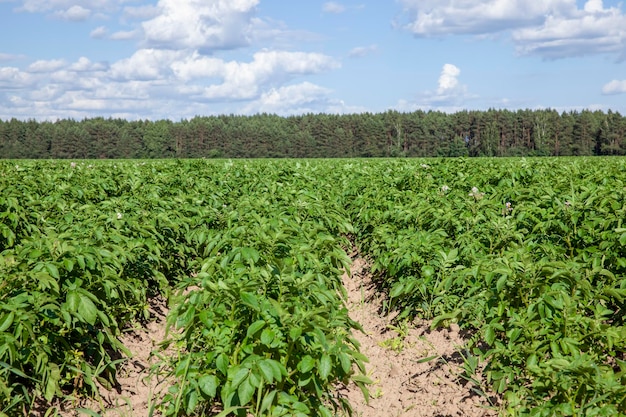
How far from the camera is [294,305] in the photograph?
135 inches

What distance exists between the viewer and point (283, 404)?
9.78 ft

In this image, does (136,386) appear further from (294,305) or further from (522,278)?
(522,278)

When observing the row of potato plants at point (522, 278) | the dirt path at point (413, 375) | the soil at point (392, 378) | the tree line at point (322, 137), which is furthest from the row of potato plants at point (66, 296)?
the tree line at point (322, 137)

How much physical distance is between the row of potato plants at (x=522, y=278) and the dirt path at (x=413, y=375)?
15cm

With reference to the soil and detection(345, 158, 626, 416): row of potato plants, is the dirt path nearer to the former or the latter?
the soil

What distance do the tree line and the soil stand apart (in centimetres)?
8713

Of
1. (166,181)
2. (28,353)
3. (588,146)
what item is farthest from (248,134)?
(28,353)

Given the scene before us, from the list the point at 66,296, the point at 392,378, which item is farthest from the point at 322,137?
the point at 66,296

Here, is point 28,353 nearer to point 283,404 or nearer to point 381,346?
point 283,404

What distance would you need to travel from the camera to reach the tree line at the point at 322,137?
93.8 meters

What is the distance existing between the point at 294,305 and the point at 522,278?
58.3 inches

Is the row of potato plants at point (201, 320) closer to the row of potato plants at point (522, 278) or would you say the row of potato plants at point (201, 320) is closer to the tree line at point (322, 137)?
the row of potato plants at point (522, 278)

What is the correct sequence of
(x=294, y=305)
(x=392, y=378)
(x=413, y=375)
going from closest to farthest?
(x=294, y=305)
(x=413, y=375)
(x=392, y=378)

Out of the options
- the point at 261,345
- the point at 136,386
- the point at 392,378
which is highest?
the point at 261,345
